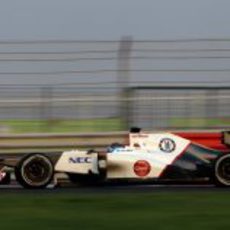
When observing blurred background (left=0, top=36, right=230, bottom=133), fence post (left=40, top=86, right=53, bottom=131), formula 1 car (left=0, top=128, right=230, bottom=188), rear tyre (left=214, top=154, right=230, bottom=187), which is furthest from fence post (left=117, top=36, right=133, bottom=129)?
rear tyre (left=214, top=154, right=230, bottom=187)

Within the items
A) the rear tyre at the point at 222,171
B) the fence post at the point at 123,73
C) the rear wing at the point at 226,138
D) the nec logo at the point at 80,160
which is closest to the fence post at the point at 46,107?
the fence post at the point at 123,73

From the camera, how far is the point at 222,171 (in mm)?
11680

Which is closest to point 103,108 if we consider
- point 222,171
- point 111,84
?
point 111,84

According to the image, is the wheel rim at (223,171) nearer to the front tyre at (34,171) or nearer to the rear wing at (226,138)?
the rear wing at (226,138)

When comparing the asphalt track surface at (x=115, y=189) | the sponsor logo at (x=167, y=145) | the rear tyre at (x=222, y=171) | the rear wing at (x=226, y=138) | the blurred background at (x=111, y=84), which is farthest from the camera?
the blurred background at (x=111, y=84)

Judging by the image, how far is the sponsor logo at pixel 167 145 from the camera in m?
11.8

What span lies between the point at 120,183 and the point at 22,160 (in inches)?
48.4

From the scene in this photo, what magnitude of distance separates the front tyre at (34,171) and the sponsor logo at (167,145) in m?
1.35

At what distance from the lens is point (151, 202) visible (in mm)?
9297

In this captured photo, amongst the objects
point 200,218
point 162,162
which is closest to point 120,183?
point 162,162

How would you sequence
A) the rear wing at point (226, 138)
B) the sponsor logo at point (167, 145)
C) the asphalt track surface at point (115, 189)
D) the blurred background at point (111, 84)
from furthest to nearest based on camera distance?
the blurred background at point (111, 84) → the rear wing at point (226, 138) → the sponsor logo at point (167, 145) → the asphalt track surface at point (115, 189)

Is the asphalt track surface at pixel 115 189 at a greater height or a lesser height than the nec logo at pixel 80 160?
lesser

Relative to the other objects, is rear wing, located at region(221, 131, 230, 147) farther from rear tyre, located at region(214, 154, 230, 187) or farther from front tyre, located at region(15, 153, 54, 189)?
front tyre, located at region(15, 153, 54, 189)

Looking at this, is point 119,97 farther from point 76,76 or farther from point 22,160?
point 22,160
